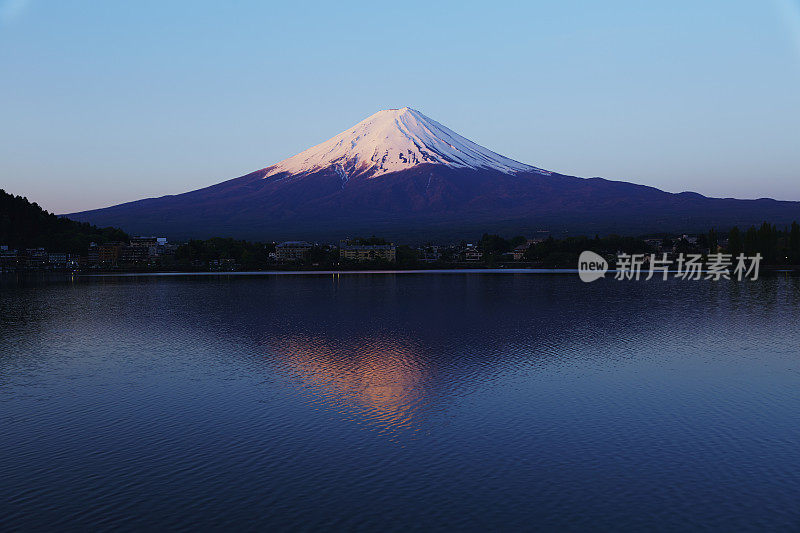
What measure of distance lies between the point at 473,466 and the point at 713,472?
20.1 ft

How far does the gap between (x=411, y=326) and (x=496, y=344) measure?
1154 cm

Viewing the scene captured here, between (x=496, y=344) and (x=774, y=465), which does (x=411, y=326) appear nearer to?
(x=496, y=344)

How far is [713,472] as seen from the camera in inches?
659

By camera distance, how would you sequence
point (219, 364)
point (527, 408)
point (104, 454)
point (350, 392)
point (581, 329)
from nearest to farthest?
point (104, 454) → point (527, 408) → point (350, 392) → point (219, 364) → point (581, 329)

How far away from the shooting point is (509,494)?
1548 centimetres

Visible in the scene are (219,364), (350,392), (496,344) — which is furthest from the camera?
(496,344)

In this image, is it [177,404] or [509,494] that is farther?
[177,404]

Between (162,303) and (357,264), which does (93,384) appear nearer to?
(162,303)

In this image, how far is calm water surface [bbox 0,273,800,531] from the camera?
14609mm

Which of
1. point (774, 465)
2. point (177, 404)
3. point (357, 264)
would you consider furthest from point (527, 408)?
point (357, 264)

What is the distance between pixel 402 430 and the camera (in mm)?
20703

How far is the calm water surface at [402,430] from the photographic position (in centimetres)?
1461

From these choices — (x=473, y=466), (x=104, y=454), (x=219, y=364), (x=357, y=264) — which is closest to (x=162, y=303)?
(x=219, y=364)

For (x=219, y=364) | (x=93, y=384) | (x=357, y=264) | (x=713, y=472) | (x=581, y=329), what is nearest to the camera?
(x=713, y=472)
